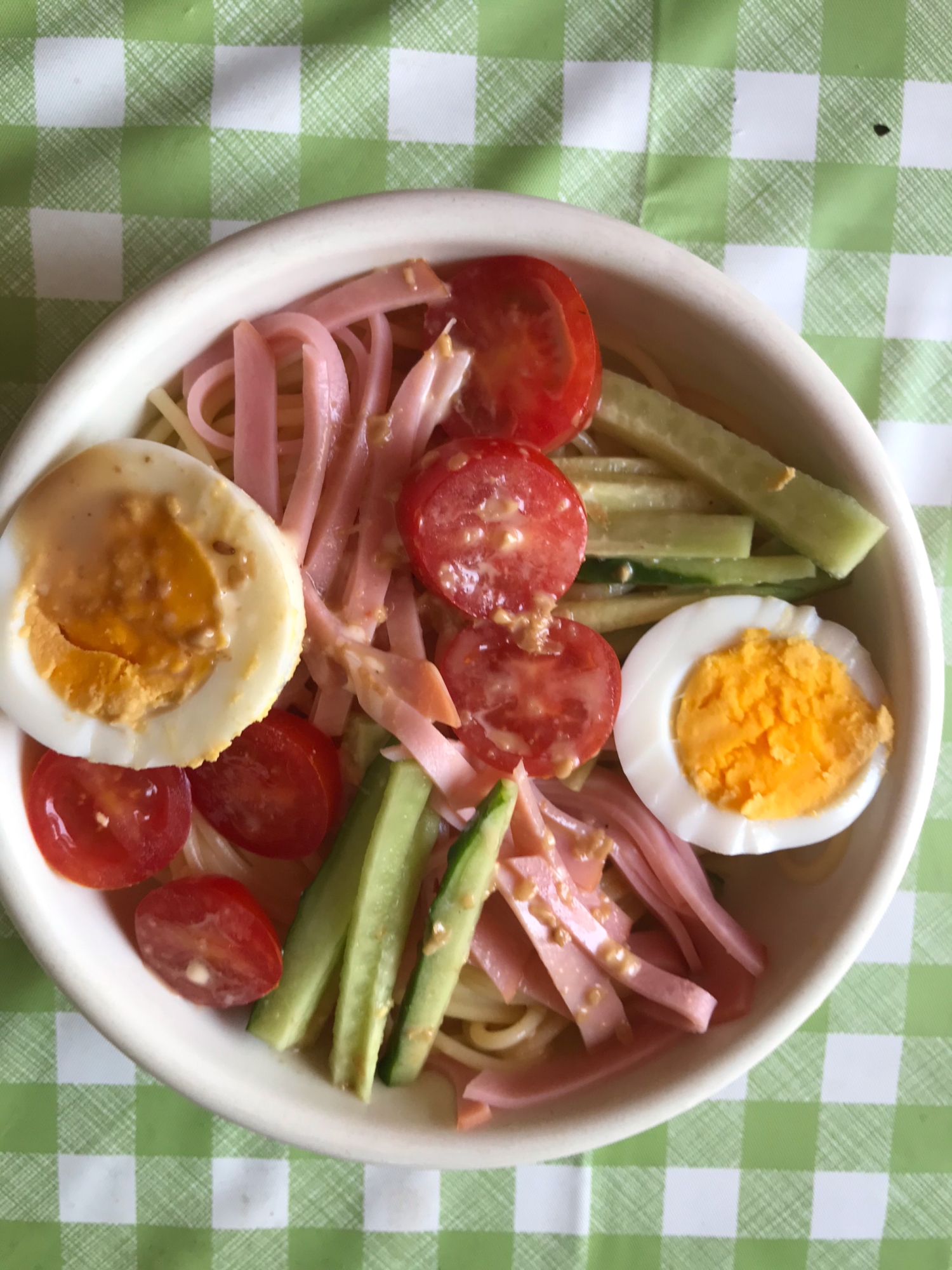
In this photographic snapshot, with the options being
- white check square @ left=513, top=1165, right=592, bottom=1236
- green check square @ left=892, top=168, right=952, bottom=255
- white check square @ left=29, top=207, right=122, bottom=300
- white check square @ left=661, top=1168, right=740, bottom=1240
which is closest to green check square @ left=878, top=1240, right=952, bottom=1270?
white check square @ left=661, top=1168, right=740, bottom=1240

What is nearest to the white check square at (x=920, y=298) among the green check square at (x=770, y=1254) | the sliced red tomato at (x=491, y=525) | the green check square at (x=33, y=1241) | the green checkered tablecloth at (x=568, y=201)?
the green checkered tablecloth at (x=568, y=201)

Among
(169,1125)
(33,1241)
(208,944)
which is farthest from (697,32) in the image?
(33,1241)

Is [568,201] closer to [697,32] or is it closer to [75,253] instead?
[697,32]

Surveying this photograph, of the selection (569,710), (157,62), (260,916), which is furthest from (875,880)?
(157,62)

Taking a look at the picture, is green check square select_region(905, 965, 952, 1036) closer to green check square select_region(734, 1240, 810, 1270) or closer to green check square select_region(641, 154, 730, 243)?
green check square select_region(734, 1240, 810, 1270)

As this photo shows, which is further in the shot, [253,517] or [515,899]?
[515,899]

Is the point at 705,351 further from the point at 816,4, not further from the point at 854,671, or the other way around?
the point at 816,4
